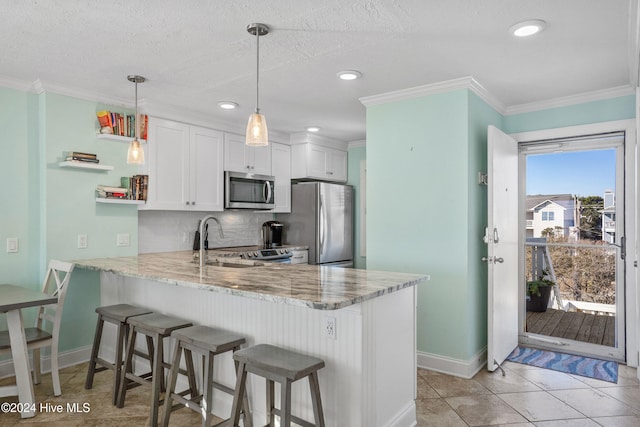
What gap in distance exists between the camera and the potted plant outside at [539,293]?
406 centimetres

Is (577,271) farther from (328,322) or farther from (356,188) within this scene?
(328,322)

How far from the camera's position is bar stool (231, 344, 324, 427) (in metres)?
1.80

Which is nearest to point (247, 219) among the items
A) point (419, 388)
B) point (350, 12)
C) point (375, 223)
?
point (375, 223)

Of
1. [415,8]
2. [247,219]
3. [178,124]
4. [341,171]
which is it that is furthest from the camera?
[341,171]

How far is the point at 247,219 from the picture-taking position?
17.5 feet

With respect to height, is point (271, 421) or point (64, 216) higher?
point (64, 216)

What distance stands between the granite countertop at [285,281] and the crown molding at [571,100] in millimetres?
2327

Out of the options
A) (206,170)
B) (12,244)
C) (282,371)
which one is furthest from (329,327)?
(206,170)

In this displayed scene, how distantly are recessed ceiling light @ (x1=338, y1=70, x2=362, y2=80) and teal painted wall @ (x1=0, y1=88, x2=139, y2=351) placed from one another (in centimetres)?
213

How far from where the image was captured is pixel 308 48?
2.63 metres

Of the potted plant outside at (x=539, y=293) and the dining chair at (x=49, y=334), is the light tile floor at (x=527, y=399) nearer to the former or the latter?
the potted plant outside at (x=539, y=293)

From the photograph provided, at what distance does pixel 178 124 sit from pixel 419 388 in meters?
A: 3.19

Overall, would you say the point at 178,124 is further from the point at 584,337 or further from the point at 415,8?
the point at 584,337

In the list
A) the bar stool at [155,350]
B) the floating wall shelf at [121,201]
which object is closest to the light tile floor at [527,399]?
the bar stool at [155,350]
